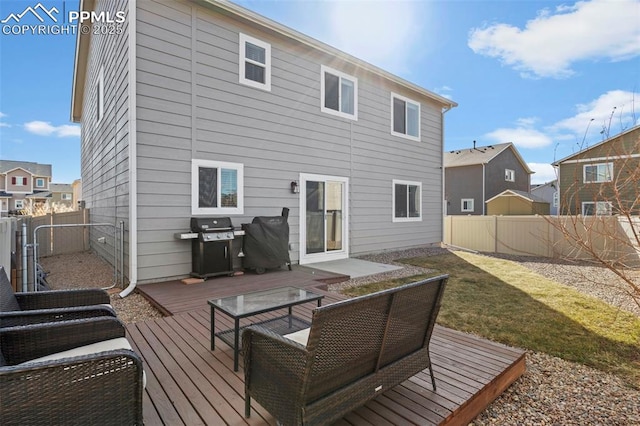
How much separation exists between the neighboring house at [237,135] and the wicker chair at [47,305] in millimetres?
2835

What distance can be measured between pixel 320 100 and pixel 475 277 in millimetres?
5494

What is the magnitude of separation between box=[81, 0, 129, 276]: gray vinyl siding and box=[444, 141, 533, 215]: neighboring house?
21.6 meters

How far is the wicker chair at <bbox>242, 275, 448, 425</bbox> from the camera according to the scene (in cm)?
157

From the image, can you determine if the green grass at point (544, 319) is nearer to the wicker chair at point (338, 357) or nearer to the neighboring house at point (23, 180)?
the wicker chair at point (338, 357)

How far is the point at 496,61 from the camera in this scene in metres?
10.4

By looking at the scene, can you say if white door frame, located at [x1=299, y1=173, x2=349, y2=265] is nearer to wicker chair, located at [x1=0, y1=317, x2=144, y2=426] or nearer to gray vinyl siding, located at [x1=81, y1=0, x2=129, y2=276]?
gray vinyl siding, located at [x1=81, y1=0, x2=129, y2=276]

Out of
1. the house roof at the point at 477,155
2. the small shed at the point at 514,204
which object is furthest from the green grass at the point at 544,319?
the house roof at the point at 477,155

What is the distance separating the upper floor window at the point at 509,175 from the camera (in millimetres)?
A: 23469

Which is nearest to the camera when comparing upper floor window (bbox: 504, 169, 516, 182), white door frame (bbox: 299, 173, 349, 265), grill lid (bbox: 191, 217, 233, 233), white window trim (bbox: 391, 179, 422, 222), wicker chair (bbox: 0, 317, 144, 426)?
wicker chair (bbox: 0, 317, 144, 426)

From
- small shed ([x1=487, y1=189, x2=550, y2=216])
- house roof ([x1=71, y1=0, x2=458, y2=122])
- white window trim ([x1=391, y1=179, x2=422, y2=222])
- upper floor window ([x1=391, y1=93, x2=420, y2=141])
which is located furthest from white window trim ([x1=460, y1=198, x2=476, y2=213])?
upper floor window ([x1=391, y1=93, x2=420, y2=141])

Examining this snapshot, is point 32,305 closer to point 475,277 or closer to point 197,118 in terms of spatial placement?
point 197,118

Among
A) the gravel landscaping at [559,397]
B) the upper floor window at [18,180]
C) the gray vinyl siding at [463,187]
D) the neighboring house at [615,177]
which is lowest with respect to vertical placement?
the gravel landscaping at [559,397]

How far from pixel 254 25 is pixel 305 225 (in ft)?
14.4

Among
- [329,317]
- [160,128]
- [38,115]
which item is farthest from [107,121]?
[38,115]
